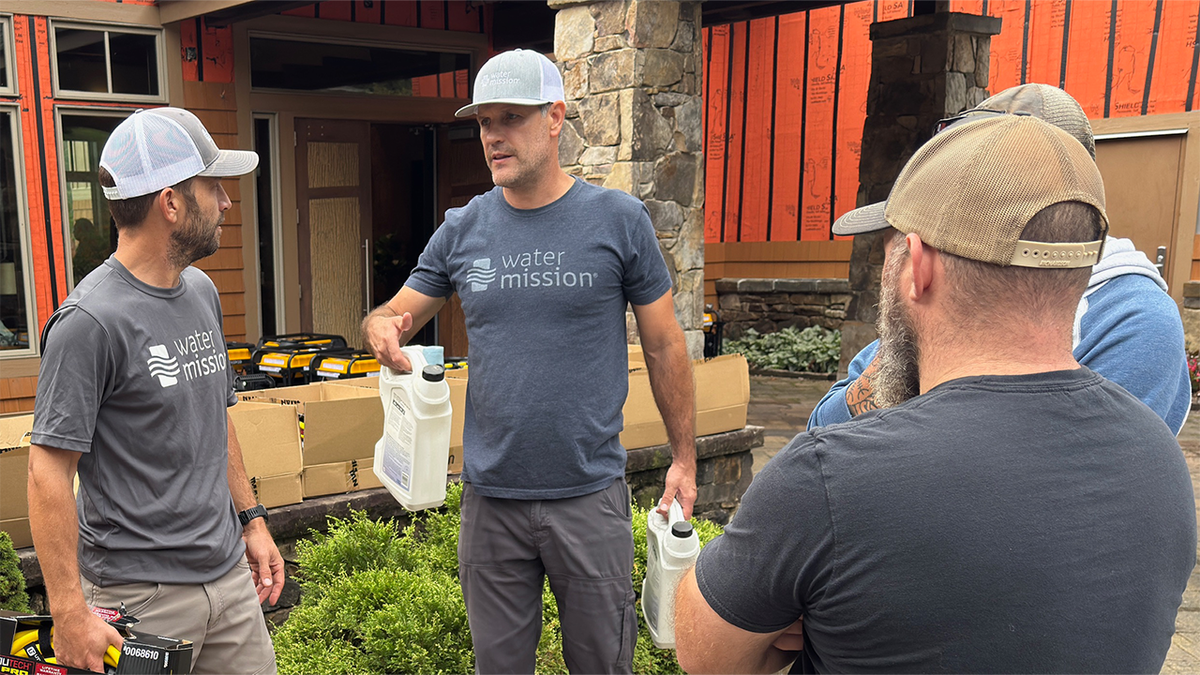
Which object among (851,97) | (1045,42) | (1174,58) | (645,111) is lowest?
(645,111)

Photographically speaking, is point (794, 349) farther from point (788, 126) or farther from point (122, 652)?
point (122, 652)

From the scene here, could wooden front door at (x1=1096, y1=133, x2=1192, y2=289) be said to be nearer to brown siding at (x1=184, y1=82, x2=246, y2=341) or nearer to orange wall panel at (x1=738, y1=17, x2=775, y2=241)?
orange wall panel at (x1=738, y1=17, x2=775, y2=241)

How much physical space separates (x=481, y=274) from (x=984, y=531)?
178cm

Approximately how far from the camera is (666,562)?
2.56 metres

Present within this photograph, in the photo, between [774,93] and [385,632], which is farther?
[774,93]

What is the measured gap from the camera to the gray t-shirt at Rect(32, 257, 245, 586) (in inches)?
80.6

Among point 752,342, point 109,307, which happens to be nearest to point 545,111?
point 109,307

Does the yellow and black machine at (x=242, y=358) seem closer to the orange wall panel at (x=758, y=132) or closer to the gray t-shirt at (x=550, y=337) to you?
the gray t-shirt at (x=550, y=337)

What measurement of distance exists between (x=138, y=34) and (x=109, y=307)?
5.88m

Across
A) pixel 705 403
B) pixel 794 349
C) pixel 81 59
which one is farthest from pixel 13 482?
pixel 794 349

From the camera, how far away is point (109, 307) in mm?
2121

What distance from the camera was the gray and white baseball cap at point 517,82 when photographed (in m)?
2.61

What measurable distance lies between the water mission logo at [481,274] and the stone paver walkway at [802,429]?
2.24 metres

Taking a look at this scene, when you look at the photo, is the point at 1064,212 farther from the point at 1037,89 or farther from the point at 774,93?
the point at 774,93
